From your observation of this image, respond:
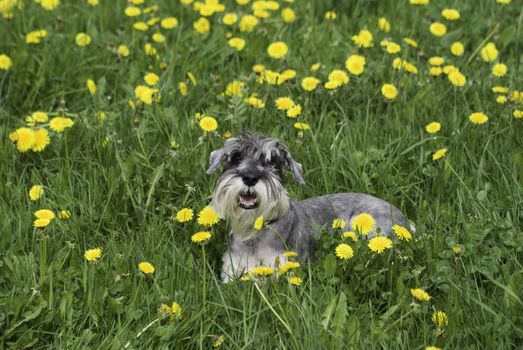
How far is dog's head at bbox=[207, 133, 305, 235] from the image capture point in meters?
4.42

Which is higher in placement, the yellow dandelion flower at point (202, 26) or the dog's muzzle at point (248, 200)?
the dog's muzzle at point (248, 200)

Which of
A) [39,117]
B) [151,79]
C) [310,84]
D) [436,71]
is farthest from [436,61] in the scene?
[39,117]

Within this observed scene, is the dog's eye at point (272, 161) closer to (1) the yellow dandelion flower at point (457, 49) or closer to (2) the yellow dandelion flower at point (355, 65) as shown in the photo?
(2) the yellow dandelion flower at point (355, 65)

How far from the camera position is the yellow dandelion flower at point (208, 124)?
545cm

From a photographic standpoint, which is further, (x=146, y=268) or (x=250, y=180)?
(x=250, y=180)

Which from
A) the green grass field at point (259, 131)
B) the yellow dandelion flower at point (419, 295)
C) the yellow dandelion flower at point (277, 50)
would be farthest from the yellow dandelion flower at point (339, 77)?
the yellow dandelion flower at point (419, 295)

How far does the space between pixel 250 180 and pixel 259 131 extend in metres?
1.43

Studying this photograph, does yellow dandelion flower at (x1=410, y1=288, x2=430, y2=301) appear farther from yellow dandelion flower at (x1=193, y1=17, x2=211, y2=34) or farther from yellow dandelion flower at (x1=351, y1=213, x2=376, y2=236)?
yellow dandelion flower at (x1=193, y1=17, x2=211, y2=34)

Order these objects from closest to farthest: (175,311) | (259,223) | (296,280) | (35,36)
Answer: (175,311) < (296,280) < (259,223) < (35,36)

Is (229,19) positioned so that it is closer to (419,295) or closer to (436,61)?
(436,61)

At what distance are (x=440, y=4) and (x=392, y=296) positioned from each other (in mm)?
3849

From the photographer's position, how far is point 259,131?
5801 millimetres

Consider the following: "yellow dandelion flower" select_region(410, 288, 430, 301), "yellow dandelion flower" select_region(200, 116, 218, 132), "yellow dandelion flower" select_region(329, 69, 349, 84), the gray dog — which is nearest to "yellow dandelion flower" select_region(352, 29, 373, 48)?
"yellow dandelion flower" select_region(329, 69, 349, 84)

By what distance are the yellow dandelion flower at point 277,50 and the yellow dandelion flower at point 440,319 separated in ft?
9.55
